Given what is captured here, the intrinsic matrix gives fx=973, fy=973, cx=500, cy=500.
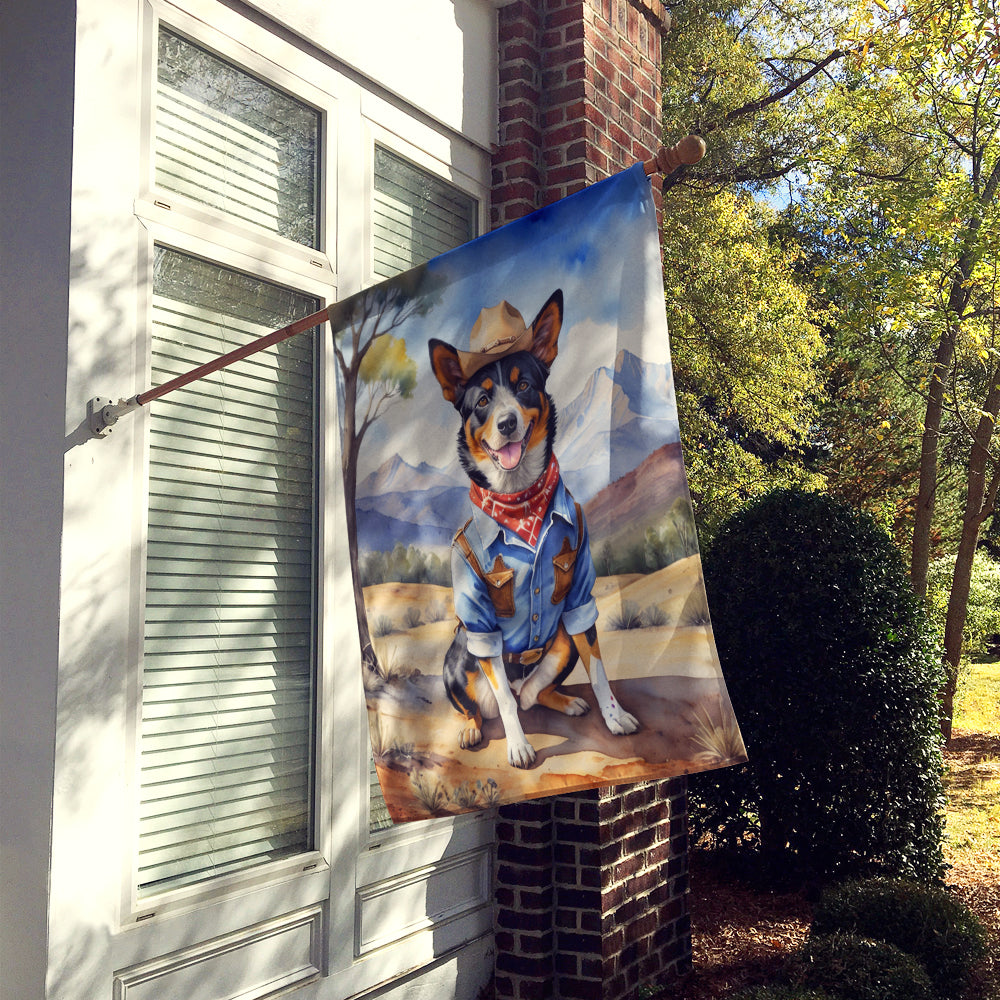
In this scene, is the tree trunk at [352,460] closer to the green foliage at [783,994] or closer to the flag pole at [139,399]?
the flag pole at [139,399]

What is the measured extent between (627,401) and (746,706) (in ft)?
13.4

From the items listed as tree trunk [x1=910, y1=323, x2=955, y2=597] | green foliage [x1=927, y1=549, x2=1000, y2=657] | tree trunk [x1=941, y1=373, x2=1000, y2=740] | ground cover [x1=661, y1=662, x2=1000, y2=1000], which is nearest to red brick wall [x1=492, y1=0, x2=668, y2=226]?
ground cover [x1=661, y1=662, x2=1000, y2=1000]

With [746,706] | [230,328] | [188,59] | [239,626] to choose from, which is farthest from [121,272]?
[746,706]

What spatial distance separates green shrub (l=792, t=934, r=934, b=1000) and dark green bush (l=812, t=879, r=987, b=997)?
25 centimetres

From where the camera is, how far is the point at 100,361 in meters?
2.84

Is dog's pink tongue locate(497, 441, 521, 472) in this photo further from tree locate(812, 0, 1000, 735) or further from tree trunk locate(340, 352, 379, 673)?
tree locate(812, 0, 1000, 735)

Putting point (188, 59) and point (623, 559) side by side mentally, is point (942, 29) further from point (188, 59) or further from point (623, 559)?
point (623, 559)

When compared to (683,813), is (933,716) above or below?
above

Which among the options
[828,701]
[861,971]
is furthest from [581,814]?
[828,701]

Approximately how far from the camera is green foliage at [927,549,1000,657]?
14.2 meters

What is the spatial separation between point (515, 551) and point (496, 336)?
54 cm

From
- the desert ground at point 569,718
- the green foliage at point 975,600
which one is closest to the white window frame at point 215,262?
the desert ground at point 569,718

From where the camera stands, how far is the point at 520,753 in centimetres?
241

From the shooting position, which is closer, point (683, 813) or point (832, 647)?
point (683, 813)
